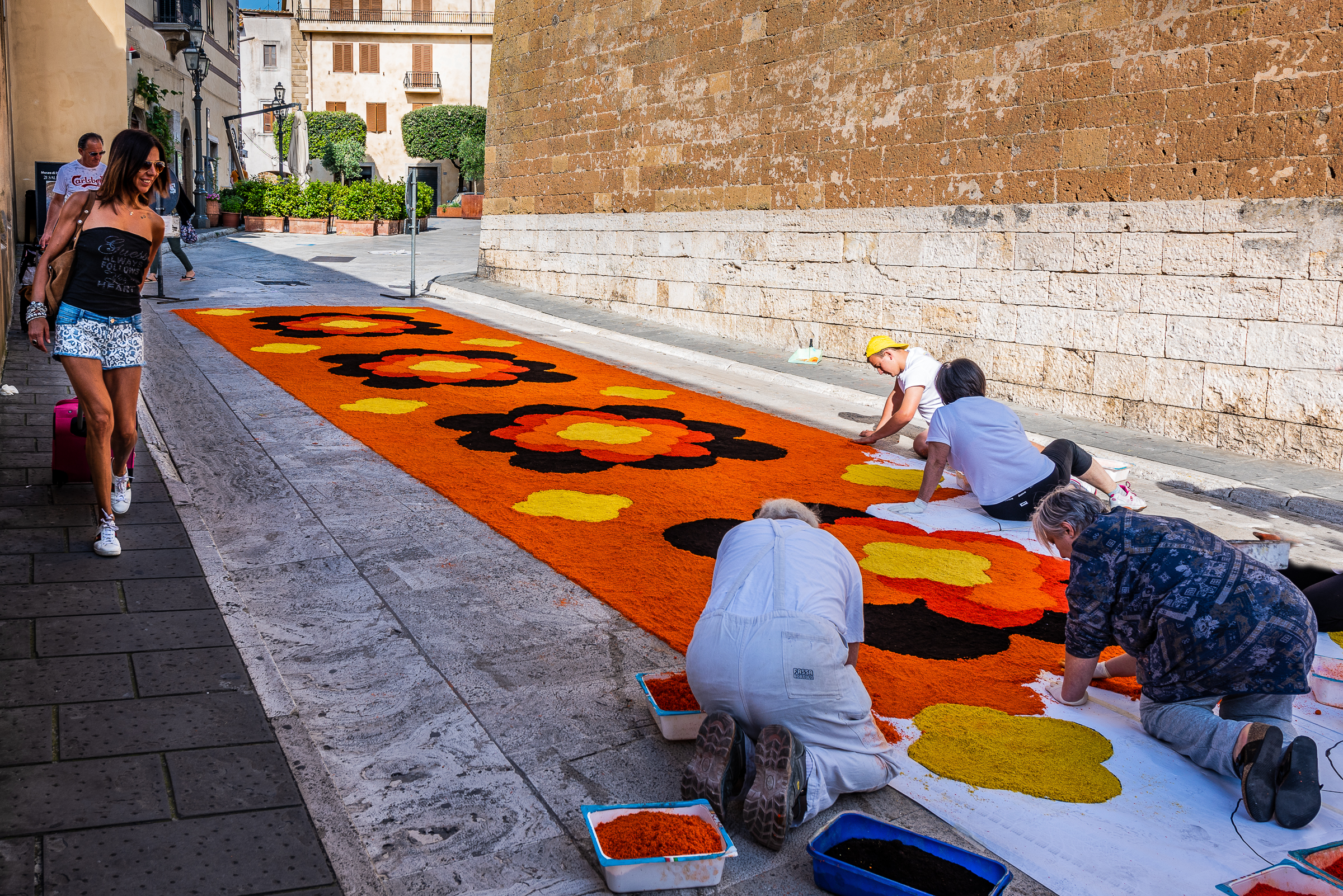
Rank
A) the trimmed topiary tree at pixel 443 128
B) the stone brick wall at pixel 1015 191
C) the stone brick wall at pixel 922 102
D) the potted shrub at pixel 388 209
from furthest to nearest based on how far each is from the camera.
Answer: the trimmed topiary tree at pixel 443 128 → the potted shrub at pixel 388 209 → the stone brick wall at pixel 922 102 → the stone brick wall at pixel 1015 191

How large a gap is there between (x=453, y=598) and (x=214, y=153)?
36717 millimetres

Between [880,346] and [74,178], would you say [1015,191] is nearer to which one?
[880,346]

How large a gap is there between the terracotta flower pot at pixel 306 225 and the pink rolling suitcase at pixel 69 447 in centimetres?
2268

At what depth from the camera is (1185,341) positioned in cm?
764

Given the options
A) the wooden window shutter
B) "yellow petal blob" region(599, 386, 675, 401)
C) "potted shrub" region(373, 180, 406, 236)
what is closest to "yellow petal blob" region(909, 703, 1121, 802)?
"yellow petal blob" region(599, 386, 675, 401)

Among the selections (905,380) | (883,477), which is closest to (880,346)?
(905,380)

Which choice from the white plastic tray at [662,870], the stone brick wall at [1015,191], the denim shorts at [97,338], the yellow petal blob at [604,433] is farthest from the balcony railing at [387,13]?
the white plastic tray at [662,870]

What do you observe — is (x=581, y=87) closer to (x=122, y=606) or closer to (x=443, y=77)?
(x=122, y=606)

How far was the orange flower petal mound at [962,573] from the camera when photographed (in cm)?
427

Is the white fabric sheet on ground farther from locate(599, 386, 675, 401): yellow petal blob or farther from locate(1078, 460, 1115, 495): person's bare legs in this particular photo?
locate(599, 386, 675, 401): yellow petal blob

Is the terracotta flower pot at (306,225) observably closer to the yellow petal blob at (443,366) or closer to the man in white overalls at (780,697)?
the yellow petal blob at (443,366)

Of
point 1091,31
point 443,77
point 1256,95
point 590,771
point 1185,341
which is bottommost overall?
point 590,771

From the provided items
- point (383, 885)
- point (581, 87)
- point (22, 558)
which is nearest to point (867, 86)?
point (581, 87)

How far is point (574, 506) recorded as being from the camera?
546cm
